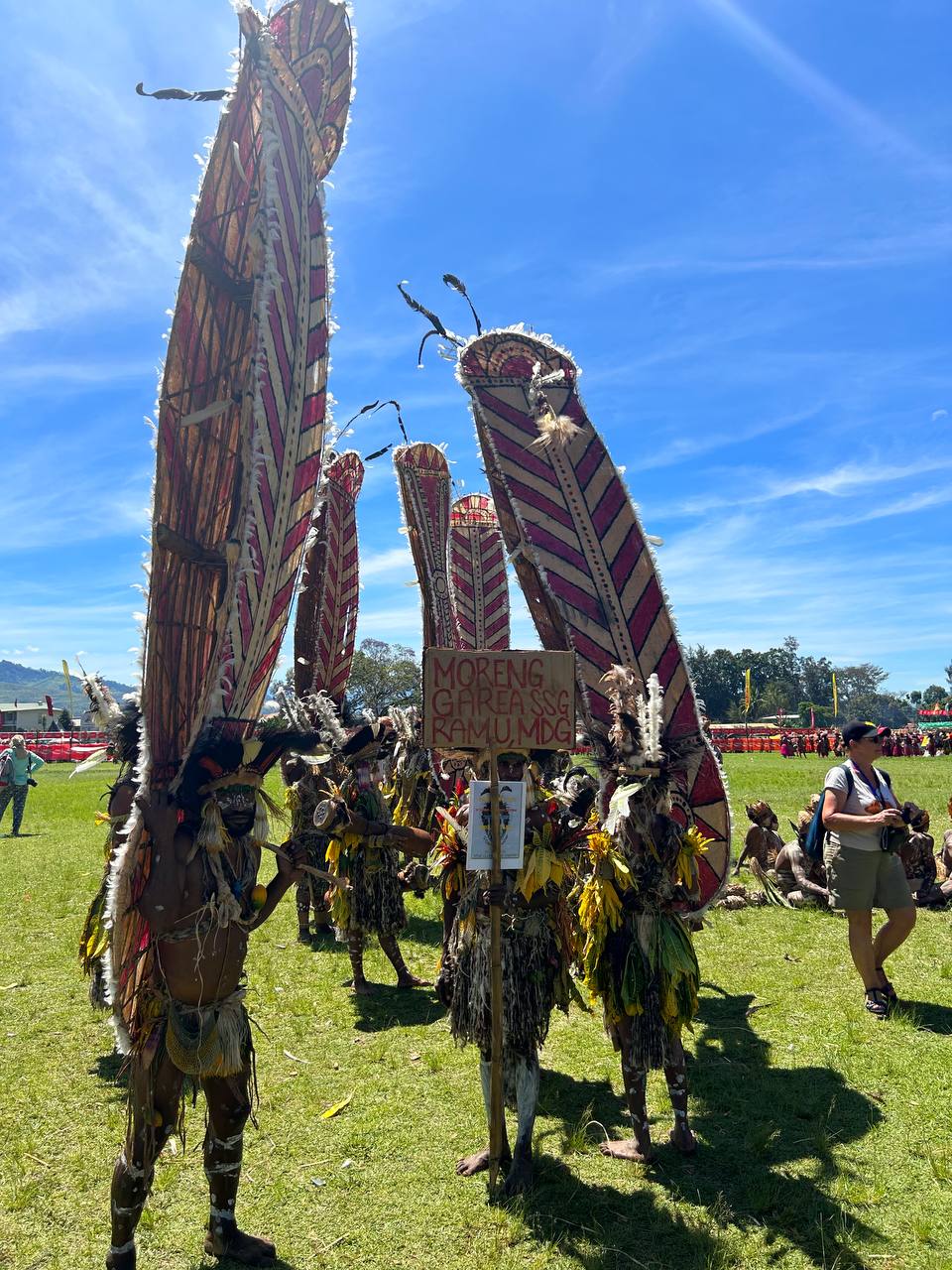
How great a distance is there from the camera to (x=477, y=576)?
957 centimetres

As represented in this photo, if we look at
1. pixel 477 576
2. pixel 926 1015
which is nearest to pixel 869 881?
pixel 926 1015

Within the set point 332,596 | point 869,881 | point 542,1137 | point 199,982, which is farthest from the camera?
point 332,596

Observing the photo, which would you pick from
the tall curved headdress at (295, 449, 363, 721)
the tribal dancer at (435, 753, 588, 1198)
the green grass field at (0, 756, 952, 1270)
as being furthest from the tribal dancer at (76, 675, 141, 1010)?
the tall curved headdress at (295, 449, 363, 721)

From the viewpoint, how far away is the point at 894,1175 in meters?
3.63

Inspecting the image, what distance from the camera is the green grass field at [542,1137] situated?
327 cm

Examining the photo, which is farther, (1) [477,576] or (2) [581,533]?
(1) [477,576]

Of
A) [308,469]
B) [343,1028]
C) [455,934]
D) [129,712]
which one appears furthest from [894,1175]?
[129,712]

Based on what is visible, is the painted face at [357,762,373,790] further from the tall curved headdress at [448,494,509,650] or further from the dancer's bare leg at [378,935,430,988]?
the tall curved headdress at [448,494,509,650]

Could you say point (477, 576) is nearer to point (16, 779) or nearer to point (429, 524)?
point (429, 524)

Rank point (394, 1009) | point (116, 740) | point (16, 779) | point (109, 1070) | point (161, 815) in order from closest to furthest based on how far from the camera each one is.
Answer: point (161, 815) → point (116, 740) → point (109, 1070) → point (394, 1009) → point (16, 779)

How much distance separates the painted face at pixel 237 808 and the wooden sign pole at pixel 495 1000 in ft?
3.42

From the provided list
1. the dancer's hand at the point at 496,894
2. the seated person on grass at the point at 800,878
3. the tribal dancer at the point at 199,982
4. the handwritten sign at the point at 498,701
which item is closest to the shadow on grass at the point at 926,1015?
the seated person on grass at the point at 800,878

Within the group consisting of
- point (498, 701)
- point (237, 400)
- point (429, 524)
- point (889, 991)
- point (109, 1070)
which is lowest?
point (109, 1070)

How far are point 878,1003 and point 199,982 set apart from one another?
4843 millimetres
